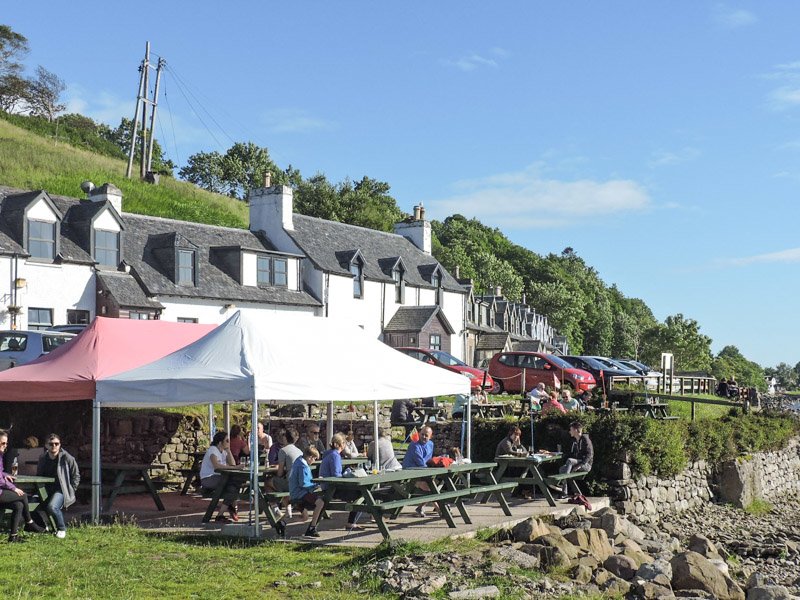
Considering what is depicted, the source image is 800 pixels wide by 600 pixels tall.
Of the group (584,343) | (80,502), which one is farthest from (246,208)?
(584,343)

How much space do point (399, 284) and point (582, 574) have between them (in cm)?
3734

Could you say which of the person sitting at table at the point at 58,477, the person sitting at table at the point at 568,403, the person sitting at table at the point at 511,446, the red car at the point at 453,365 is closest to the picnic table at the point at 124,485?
the person sitting at table at the point at 58,477

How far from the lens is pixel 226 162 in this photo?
315 ft

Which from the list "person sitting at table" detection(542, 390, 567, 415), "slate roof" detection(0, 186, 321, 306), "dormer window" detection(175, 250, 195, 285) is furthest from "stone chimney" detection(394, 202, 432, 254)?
"person sitting at table" detection(542, 390, 567, 415)

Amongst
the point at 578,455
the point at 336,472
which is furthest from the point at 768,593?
the point at 336,472

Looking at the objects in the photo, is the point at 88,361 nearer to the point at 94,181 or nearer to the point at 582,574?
the point at 582,574

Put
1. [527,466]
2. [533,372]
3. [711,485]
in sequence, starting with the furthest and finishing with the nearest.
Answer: [533,372] → [711,485] → [527,466]

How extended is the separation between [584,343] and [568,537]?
117 m

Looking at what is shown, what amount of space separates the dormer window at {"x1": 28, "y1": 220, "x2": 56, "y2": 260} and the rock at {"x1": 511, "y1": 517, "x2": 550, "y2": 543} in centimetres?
2445

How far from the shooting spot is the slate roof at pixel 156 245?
3400cm

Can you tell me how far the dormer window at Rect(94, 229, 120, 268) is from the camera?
35.1m

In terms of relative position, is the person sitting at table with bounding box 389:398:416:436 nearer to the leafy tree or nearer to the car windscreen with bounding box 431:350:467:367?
the car windscreen with bounding box 431:350:467:367

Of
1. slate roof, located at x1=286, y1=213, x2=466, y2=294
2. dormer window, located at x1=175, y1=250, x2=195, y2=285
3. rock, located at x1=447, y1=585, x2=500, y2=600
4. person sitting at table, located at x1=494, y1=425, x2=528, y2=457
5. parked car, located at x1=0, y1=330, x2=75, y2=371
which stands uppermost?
slate roof, located at x1=286, y1=213, x2=466, y2=294

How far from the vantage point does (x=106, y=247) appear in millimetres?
35500
